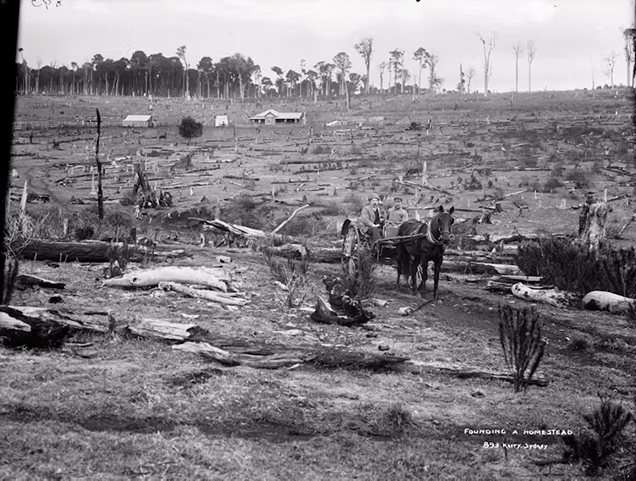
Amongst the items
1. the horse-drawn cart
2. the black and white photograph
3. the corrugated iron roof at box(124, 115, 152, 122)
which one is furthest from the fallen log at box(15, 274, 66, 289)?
the corrugated iron roof at box(124, 115, 152, 122)

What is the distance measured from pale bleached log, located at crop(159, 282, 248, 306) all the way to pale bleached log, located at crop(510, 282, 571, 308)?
6.39m

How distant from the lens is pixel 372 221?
15.5 metres

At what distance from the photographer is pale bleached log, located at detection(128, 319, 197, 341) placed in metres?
9.34

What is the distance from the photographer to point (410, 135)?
5856 centimetres

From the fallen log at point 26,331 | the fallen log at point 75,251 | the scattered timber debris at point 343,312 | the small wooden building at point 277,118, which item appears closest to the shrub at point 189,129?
the small wooden building at point 277,118

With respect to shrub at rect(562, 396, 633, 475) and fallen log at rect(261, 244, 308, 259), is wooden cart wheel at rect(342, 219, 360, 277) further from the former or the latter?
shrub at rect(562, 396, 633, 475)

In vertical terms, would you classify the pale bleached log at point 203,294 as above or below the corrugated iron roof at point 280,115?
below

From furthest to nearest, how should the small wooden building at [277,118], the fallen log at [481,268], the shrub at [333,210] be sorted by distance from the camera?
1. the small wooden building at [277,118]
2. the shrub at [333,210]
3. the fallen log at [481,268]

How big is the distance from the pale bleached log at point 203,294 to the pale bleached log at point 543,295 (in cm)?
639

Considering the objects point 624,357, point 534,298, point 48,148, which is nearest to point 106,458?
point 624,357

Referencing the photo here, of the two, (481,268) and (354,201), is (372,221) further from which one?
(354,201)

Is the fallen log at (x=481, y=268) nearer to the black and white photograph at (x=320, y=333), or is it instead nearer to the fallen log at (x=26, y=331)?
the black and white photograph at (x=320, y=333)

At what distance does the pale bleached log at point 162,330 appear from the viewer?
9.34 m

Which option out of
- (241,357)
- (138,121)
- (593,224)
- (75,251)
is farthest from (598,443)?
(138,121)
